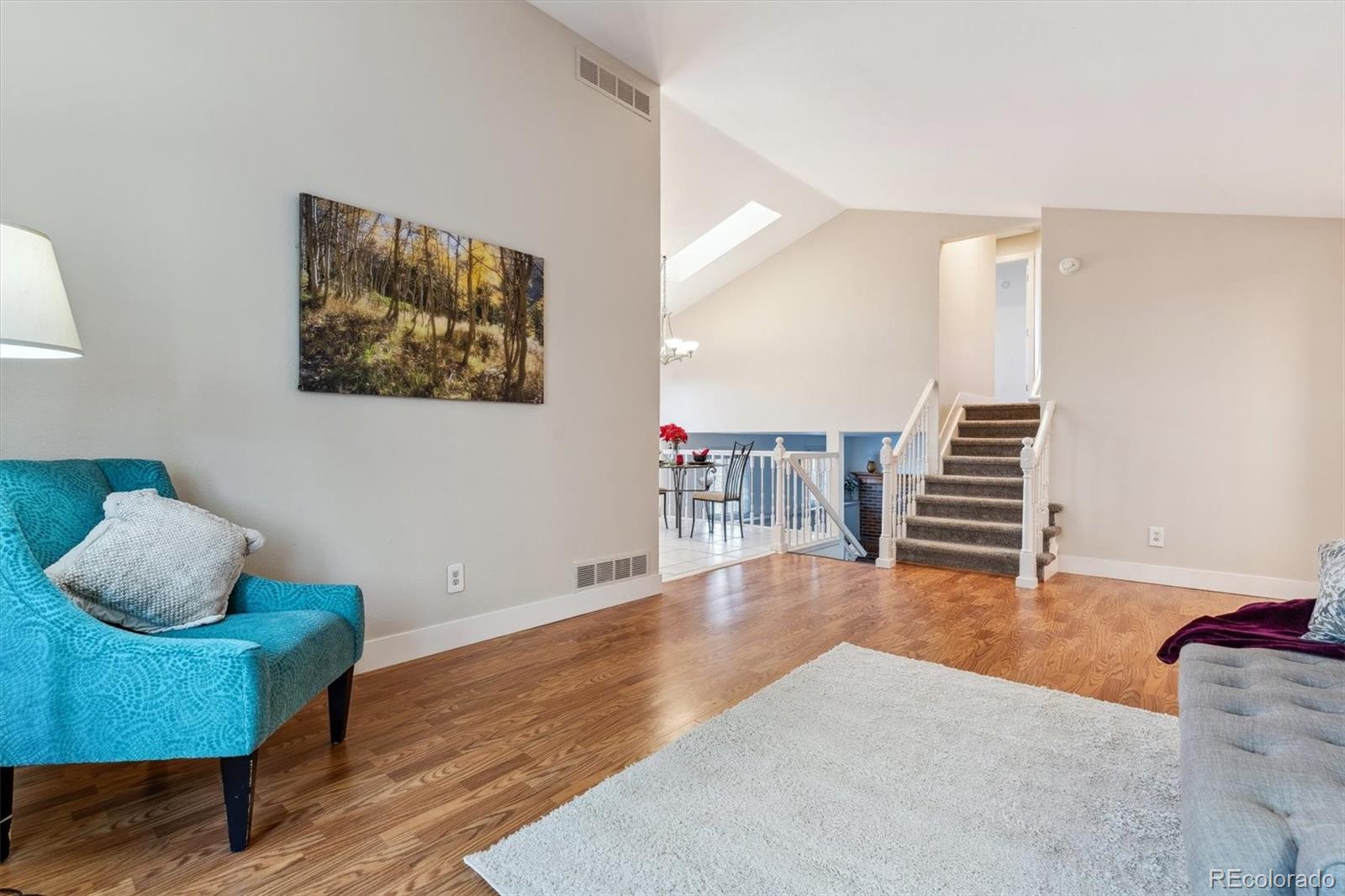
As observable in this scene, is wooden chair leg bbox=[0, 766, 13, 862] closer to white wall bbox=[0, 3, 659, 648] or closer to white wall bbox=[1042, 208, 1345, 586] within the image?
white wall bbox=[0, 3, 659, 648]

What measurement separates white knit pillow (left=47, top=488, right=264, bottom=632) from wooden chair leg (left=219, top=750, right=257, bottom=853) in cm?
46

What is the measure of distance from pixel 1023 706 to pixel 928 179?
4.02m

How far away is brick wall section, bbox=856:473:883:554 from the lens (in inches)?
299

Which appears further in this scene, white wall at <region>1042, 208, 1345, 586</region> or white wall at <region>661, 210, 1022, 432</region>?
white wall at <region>661, 210, 1022, 432</region>

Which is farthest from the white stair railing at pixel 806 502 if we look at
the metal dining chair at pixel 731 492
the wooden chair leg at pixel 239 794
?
the wooden chair leg at pixel 239 794

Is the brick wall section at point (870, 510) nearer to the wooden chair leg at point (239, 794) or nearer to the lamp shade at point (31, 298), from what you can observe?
the wooden chair leg at point (239, 794)

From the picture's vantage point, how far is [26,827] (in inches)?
60.6

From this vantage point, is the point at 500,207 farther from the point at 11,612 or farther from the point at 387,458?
the point at 11,612

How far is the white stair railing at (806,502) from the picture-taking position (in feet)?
18.3

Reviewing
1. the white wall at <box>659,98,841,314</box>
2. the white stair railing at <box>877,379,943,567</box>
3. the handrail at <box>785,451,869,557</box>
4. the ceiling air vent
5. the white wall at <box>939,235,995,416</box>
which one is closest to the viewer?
the ceiling air vent

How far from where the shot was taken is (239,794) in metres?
1.43

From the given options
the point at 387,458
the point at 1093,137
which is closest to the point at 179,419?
the point at 387,458

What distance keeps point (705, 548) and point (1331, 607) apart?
4.35 m

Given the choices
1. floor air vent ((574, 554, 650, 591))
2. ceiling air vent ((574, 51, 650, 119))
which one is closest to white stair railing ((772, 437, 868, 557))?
floor air vent ((574, 554, 650, 591))
